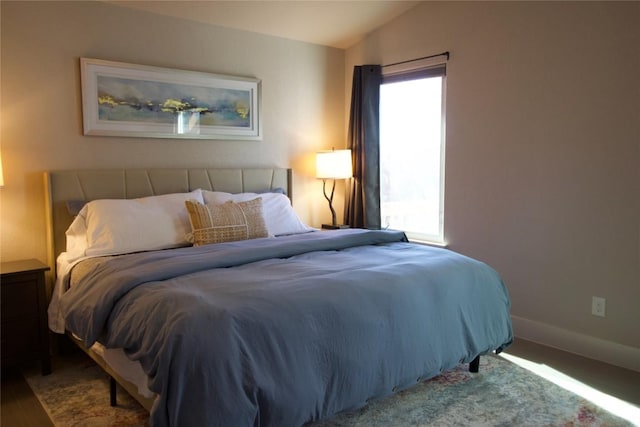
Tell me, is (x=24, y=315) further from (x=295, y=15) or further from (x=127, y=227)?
(x=295, y=15)

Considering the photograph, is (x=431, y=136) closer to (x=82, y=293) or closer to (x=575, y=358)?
(x=575, y=358)

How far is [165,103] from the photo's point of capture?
12.7 feet

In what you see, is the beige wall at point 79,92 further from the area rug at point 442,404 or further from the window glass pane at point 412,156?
the area rug at point 442,404

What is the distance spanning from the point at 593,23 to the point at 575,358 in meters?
2.13

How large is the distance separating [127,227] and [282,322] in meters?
1.65

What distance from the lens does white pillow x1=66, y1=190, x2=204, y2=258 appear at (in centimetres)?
313

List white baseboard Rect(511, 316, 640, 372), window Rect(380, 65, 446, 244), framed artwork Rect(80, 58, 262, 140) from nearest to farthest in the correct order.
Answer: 1. white baseboard Rect(511, 316, 640, 372)
2. framed artwork Rect(80, 58, 262, 140)
3. window Rect(380, 65, 446, 244)

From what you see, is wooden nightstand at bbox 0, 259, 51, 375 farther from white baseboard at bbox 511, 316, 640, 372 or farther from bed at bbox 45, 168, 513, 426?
white baseboard at bbox 511, 316, 640, 372

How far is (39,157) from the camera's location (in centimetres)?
335

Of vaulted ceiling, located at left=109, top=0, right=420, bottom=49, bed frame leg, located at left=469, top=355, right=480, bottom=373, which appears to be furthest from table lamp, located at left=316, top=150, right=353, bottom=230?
bed frame leg, located at left=469, top=355, right=480, bottom=373

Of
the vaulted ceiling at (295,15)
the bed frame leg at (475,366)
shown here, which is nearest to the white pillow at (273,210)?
the vaulted ceiling at (295,15)

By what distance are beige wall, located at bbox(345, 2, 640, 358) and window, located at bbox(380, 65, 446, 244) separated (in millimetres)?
187

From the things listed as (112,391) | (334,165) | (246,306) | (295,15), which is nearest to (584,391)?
(246,306)

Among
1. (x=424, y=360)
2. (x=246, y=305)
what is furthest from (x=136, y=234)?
(x=424, y=360)
